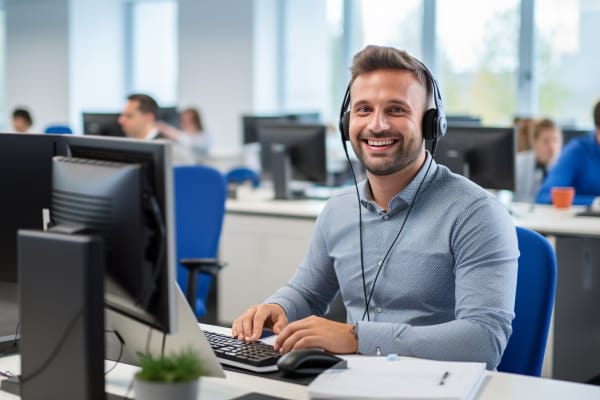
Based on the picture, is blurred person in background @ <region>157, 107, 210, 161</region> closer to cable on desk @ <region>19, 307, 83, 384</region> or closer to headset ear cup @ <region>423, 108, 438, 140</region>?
headset ear cup @ <region>423, 108, 438, 140</region>

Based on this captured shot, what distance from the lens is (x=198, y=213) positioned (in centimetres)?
332

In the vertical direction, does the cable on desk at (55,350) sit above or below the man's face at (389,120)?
below

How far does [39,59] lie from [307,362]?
10382 mm

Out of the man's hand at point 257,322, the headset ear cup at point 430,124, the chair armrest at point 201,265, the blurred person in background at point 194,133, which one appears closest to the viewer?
the man's hand at point 257,322

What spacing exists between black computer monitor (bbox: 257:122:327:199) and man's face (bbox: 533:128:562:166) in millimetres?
1784

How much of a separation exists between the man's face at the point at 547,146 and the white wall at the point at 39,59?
698 centimetres

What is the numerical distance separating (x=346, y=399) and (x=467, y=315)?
1.40 feet

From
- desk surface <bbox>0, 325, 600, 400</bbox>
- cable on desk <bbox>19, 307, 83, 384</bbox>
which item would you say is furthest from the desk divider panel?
desk surface <bbox>0, 325, 600, 400</bbox>

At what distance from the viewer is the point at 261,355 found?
1719 millimetres

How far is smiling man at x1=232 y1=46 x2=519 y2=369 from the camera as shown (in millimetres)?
1701

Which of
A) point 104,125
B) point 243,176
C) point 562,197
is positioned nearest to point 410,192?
point 562,197

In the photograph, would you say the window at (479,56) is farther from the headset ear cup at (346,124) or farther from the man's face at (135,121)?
the headset ear cup at (346,124)

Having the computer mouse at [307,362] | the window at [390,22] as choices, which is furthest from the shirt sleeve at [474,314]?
the window at [390,22]

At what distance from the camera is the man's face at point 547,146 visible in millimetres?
5445
